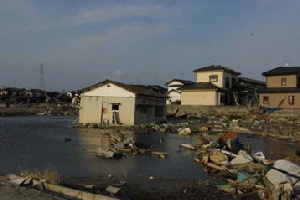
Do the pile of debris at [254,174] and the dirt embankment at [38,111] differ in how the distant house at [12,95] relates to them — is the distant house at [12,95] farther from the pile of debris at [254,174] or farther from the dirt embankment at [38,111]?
the pile of debris at [254,174]

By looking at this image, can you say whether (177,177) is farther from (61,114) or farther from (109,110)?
(61,114)

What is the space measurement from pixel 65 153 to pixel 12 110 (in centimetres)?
6036

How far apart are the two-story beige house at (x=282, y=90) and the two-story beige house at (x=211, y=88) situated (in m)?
7.39

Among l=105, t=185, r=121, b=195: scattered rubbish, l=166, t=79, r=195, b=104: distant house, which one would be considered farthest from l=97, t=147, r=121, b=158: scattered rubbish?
l=166, t=79, r=195, b=104: distant house

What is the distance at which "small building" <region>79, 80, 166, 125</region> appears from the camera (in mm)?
35594

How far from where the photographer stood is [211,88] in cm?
5625

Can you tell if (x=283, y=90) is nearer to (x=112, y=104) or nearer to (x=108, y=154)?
(x=112, y=104)

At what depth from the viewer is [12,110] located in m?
75.4

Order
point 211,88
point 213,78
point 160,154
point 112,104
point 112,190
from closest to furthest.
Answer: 1. point 112,190
2. point 160,154
3. point 112,104
4. point 211,88
5. point 213,78

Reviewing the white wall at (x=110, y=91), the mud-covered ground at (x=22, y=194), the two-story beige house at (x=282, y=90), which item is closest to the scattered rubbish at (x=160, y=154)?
the mud-covered ground at (x=22, y=194)

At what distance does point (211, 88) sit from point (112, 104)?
24.2m

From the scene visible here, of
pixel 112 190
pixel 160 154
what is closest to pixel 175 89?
pixel 160 154

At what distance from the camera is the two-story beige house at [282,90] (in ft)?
162

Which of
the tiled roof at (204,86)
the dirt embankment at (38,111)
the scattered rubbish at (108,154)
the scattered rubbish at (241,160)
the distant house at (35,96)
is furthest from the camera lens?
the distant house at (35,96)
